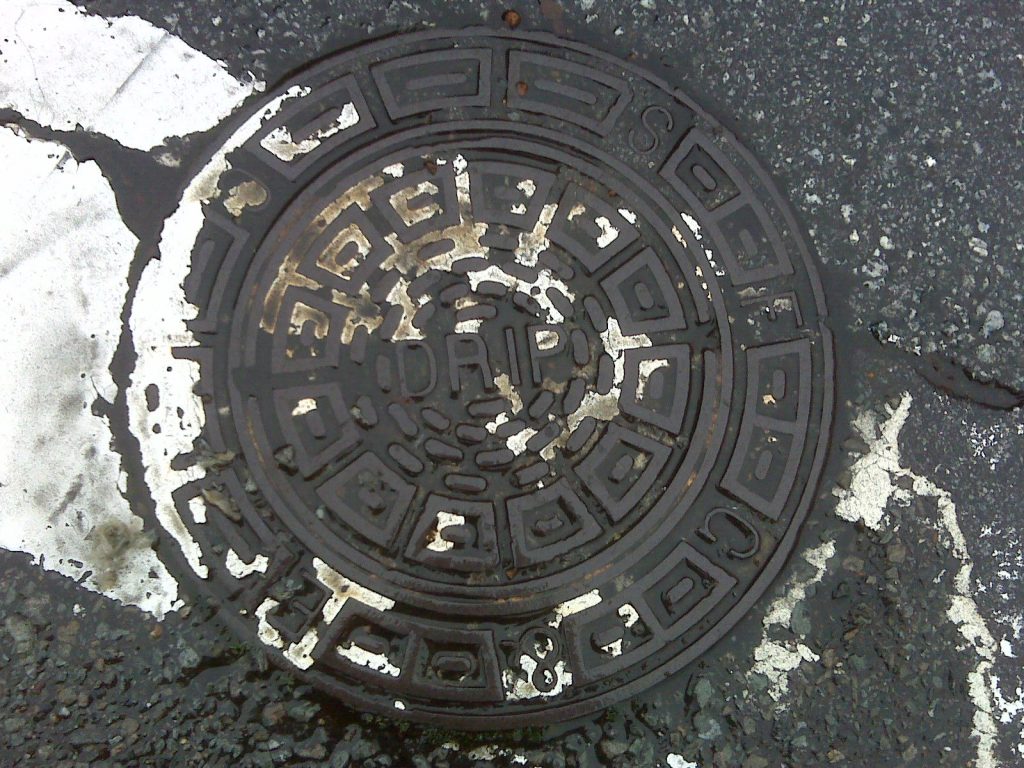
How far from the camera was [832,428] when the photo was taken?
6.56 feet

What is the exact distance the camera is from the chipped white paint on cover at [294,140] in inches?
76.1

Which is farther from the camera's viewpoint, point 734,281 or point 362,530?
point 734,281

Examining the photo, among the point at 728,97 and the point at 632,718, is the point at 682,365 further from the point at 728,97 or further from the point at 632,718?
the point at 632,718

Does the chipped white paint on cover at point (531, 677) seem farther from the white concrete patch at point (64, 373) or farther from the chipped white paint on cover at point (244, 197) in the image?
the chipped white paint on cover at point (244, 197)

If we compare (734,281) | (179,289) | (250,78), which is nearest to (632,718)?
(734,281)

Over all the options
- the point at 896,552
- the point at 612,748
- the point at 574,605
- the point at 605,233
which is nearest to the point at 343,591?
the point at 574,605

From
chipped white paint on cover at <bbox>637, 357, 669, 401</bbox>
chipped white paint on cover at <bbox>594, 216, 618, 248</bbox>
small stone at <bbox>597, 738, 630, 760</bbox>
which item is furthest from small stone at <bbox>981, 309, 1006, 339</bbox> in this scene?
small stone at <bbox>597, 738, 630, 760</bbox>

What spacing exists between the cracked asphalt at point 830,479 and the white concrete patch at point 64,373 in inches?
1.8

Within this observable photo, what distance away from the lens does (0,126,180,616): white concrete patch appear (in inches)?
73.1

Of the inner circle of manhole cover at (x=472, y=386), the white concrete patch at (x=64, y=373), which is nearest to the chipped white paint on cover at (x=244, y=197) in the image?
the inner circle of manhole cover at (x=472, y=386)

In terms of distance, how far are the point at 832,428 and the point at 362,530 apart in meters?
1.27

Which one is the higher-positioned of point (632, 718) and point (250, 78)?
point (250, 78)

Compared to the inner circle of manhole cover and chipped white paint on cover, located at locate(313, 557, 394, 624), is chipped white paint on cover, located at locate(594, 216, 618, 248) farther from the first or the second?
chipped white paint on cover, located at locate(313, 557, 394, 624)

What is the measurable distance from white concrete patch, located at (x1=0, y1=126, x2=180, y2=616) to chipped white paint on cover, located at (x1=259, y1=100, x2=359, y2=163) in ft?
1.39
